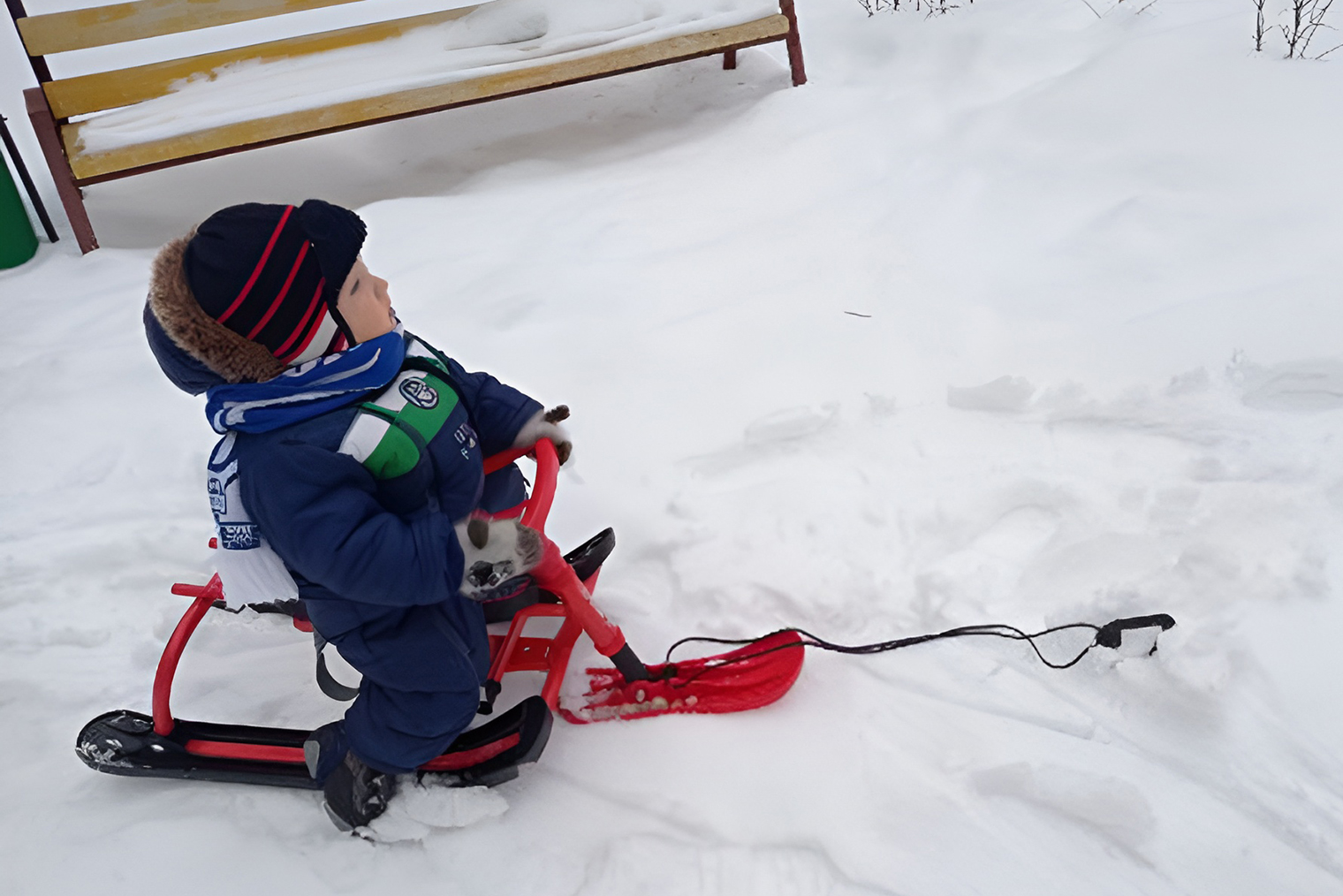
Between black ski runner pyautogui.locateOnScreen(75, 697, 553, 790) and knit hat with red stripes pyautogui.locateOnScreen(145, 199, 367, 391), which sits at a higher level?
knit hat with red stripes pyautogui.locateOnScreen(145, 199, 367, 391)

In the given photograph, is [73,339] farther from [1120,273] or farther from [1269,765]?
[1269,765]

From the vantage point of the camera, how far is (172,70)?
3809 mm

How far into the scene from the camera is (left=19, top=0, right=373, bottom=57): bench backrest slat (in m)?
3.48

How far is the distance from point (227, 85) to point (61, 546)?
2.29 meters

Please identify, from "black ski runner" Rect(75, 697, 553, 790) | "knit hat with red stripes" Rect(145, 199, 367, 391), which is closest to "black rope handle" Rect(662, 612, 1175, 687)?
"black ski runner" Rect(75, 697, 553, 790)

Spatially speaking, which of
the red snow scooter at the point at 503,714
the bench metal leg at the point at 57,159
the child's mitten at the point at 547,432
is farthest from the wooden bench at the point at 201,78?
the red snow scooter at the point at 503,714

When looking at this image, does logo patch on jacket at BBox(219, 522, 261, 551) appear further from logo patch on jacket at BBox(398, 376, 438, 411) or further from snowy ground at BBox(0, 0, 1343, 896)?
snowy ground at BBox(0, 0, 1343, 896)

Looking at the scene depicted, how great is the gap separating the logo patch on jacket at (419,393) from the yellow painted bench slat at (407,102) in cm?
248

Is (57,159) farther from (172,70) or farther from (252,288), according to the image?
(252,288)

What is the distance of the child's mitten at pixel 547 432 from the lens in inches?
68.2

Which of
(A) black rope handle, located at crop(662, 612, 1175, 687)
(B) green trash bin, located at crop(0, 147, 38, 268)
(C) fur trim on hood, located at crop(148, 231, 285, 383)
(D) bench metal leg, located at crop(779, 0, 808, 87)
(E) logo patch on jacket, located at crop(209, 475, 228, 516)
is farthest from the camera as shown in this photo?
(D) bench metal leg, located at crop(779, 0, 808, 87)

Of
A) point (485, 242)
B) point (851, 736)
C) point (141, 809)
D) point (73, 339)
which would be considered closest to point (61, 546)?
point (141, 809)

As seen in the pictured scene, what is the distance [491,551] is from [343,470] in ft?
0.81

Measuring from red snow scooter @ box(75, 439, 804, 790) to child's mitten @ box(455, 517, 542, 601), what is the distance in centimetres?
19
